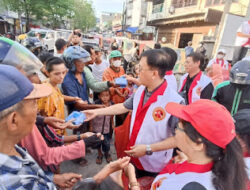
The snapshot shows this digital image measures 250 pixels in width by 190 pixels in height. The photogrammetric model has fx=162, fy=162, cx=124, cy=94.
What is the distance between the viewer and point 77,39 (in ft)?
17.0

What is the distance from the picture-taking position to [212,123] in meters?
0.90

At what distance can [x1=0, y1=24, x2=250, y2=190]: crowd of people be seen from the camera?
865 mm

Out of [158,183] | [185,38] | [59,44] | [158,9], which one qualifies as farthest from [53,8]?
[158,183]

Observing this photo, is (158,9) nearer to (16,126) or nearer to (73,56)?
(73,56)

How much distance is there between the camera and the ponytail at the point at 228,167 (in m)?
0.89

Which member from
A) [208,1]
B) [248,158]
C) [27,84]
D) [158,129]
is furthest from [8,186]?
[208,1]

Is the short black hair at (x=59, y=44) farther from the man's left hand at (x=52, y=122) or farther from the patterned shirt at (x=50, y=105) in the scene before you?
the man's left hand at (x=52, y=122)

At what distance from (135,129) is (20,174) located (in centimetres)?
115

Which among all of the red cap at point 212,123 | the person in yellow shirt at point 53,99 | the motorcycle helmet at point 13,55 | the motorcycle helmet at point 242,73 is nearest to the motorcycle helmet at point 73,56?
the person in yellow shirt at point 53,99

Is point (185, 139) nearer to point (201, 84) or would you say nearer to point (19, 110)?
point (19, 110)

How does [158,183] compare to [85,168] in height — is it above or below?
above

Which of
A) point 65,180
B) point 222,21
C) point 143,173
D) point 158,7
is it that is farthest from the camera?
point 158,7

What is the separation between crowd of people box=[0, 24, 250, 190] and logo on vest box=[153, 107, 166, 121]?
10 millimetres

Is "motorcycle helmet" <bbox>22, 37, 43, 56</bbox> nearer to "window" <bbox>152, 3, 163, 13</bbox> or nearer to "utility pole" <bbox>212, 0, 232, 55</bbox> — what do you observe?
"utility pole" <bbox>212, 0, 232, 55</bbox>
